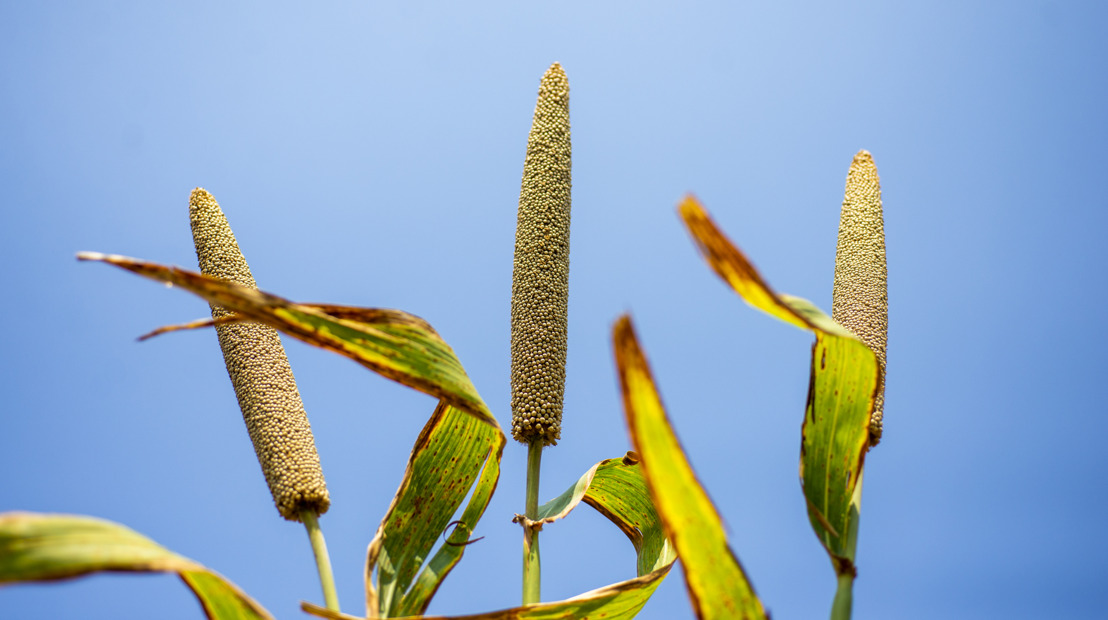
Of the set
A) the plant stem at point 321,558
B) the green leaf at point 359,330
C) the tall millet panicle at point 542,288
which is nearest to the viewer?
the green leaf at point 359,330

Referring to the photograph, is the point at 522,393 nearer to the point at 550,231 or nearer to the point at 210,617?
the point at 550,231

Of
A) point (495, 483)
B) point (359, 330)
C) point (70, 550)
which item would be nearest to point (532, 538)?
point (495, 483)

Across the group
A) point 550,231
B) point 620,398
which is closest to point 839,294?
point 550,231

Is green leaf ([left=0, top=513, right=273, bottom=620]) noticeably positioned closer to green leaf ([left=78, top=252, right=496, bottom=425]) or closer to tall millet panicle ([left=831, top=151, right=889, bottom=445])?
green leaf ([left=78, top=252, right=496, bottom=425])

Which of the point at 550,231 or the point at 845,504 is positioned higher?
the point at 550,231

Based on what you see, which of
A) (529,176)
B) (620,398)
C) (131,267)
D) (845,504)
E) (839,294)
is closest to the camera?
(620,398)

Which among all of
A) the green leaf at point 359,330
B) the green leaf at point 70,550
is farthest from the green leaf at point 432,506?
the green leaf at point 70,550

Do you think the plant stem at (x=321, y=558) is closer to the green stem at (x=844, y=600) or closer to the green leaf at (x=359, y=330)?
the green leaf at (x=359, y=330)
